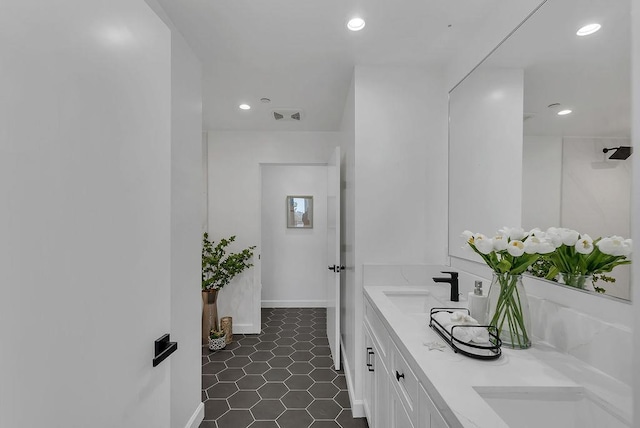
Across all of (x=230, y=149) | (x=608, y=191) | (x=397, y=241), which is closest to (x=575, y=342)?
(x=608, y=191)

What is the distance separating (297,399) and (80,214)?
220 cm

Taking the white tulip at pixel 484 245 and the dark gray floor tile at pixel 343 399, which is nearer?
the white tulip at pixel 484 245

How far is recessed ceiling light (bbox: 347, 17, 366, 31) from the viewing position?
168cm

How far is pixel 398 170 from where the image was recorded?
2.16 meters

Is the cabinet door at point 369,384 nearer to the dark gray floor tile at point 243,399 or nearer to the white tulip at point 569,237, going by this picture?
the dark gray floor tile at point 243,399

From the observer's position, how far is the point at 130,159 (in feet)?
2.82

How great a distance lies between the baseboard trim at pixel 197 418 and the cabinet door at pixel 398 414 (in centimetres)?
131

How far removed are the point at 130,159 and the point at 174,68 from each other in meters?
1.06

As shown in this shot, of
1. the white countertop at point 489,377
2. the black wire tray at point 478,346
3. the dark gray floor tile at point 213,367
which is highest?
the black wire tray at point 478,346

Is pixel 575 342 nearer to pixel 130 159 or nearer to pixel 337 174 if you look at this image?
pixel 130 159

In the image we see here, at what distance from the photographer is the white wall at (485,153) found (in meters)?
1.43

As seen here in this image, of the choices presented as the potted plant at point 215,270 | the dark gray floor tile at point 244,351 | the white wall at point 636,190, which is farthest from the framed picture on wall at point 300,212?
the white wall at point 636,190

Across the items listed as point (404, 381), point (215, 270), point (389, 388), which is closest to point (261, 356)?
point (215, 270)

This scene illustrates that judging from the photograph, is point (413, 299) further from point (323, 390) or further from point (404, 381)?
point (323, 390)
